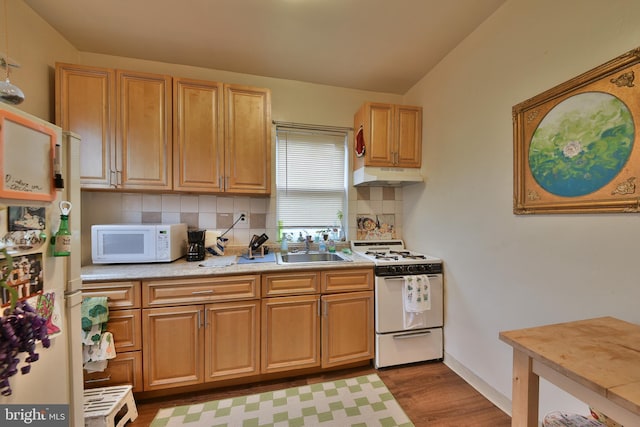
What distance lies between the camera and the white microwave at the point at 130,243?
1770mm

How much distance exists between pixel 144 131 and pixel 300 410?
2.36m

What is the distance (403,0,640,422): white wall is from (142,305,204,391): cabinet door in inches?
80.2

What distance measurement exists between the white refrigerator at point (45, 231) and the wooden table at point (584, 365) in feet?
5.35

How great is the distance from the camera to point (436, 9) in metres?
1.59

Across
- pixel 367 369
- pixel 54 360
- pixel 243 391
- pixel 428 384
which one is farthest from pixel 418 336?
pixel 54 360

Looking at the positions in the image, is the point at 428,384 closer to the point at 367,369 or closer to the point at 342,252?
the point at 367,369

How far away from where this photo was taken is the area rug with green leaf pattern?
1.50 m

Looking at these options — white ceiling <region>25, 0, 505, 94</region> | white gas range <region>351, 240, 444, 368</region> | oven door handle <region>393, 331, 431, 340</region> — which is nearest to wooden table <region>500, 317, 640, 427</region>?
white gas range <region>351, 240, 444, 368</region>

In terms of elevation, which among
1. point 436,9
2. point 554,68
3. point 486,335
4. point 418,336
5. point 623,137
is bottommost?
point 418,336

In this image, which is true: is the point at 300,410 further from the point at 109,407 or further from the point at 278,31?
the point at 278,31

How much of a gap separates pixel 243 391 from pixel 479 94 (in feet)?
9.28

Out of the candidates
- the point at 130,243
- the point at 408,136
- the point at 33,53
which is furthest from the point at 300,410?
the point at 33,53

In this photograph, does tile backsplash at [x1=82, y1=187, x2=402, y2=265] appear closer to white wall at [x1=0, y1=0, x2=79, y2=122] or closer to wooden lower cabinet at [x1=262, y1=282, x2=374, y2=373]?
white wall at [x1=0, y1=0, x2=79, y2=122]

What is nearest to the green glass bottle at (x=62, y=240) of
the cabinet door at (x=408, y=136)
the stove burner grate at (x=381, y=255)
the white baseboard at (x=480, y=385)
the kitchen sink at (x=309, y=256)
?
the kitchen sink at (x=309, y=256)
